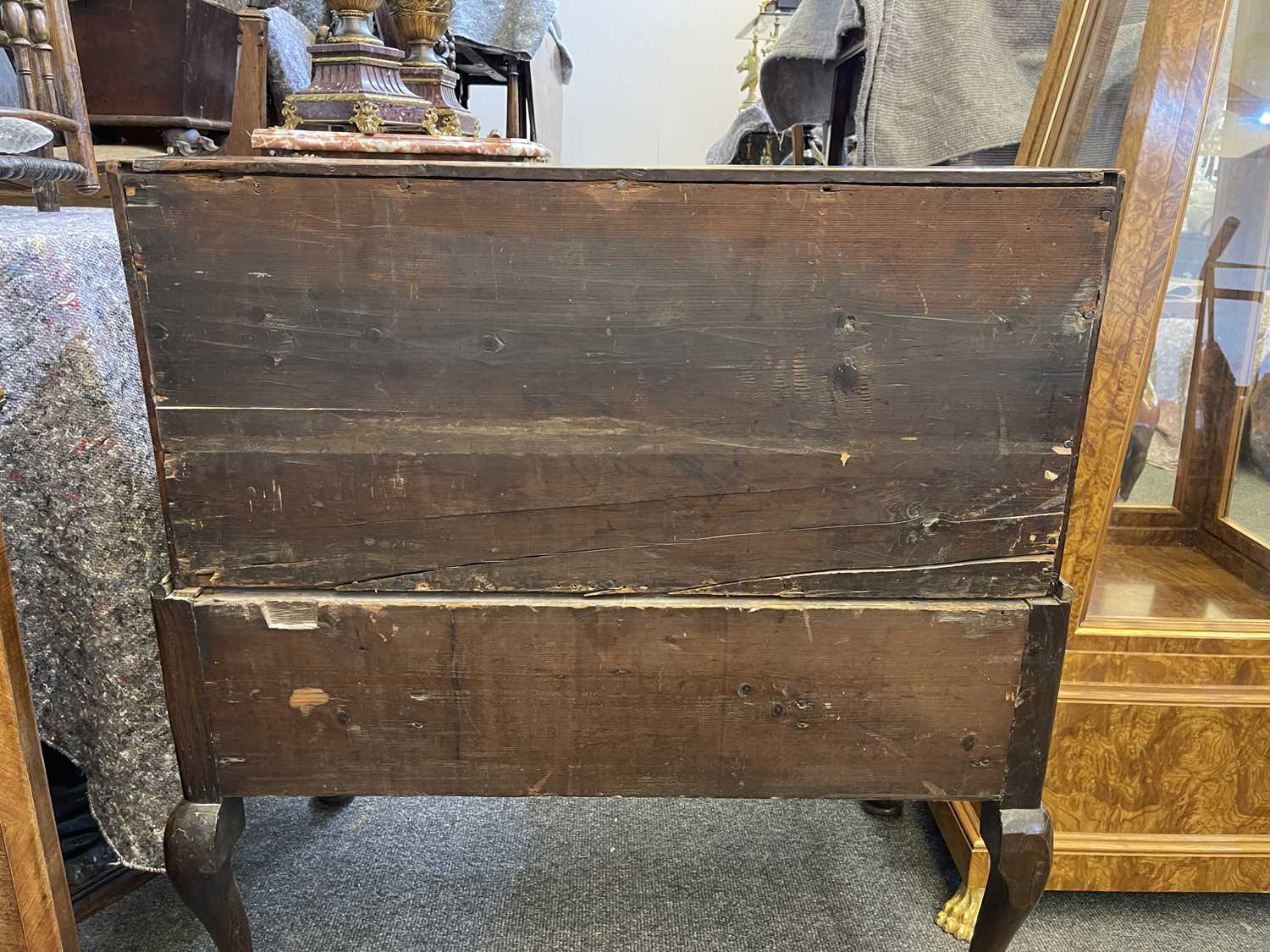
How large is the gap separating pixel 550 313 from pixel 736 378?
Answer: 130mm

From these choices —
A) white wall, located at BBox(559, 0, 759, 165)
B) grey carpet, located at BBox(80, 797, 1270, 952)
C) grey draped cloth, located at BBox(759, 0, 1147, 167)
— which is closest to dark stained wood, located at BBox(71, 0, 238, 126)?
white wall, located at BBox(559, 0, 759, 165)

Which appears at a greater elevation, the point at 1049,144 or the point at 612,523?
the point at 1049,144

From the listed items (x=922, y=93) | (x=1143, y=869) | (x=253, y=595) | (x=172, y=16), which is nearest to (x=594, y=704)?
(x=253, y=595)

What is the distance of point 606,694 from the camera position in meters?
0.65

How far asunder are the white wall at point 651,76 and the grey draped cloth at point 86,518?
130 inches

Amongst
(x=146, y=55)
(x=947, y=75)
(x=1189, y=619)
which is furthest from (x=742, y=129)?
(x=1189, y=619)

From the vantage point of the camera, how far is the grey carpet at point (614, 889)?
966 mm

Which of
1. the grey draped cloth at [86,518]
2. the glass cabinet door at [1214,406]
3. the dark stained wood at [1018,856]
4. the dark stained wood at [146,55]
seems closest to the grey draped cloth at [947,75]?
the glass cabinet door at [1214,406]

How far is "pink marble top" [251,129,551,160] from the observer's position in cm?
73

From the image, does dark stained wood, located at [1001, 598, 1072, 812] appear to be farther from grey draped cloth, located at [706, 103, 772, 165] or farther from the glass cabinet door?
grey draped cloth, located at [706, 103, 772, 165]

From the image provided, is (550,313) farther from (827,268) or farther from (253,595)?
(253,595)

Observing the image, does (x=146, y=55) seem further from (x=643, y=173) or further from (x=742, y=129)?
Result: (x=643, y=173)

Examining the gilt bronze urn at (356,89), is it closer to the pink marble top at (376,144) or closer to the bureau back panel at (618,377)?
the pink marble top at (376,144)

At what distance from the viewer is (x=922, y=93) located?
1226 mm
